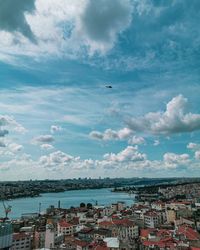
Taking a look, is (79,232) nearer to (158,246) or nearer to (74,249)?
(74,249)

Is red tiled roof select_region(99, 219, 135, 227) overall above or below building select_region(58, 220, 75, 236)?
above

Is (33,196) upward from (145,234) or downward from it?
upward

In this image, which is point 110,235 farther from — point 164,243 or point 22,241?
point 164,243

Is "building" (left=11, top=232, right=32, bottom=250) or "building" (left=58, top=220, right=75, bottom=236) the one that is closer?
"building" (left=11, top=232, right=32, bottom=250)

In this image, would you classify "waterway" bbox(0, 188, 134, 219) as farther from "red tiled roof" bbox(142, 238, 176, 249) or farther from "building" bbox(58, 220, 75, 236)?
"red tiled roof" bbox(142, 238, 176, 249)

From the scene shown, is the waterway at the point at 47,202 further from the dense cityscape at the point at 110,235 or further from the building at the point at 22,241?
the building at the point at 22,241

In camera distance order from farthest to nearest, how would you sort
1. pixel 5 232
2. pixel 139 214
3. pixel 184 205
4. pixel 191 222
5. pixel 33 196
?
pixel 33 196 → pixel 184 205 → pixel 139 214 → pixel 191 222 → pixel 5 232

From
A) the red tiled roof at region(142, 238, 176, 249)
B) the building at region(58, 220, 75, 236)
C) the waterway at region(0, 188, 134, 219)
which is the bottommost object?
the red tiled roof at region(142, 238, 176, 249)

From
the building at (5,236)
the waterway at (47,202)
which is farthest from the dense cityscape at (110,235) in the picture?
the waterway at (47,202)

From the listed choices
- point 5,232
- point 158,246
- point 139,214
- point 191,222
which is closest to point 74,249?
point 158,246

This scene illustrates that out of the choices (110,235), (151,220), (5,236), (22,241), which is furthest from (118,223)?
(5,236)

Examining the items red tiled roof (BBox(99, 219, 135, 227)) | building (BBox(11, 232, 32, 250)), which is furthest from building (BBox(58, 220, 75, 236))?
building (BBox(11, 232, 32, 250))
